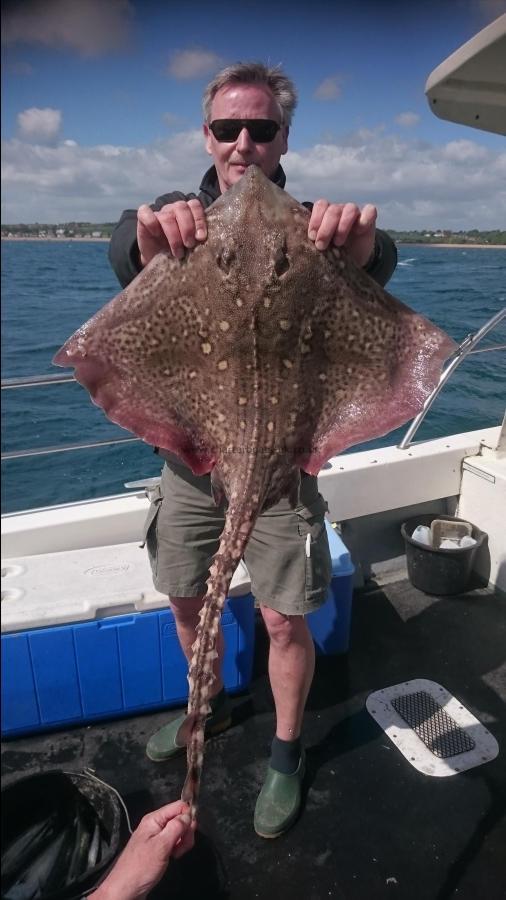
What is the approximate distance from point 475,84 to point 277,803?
3.31 meters

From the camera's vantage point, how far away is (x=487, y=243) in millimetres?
3307

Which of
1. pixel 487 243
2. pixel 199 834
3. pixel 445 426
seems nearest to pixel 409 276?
pixel 445 426

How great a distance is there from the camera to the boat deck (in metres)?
2.71

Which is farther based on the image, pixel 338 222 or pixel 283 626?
pixel 283 626

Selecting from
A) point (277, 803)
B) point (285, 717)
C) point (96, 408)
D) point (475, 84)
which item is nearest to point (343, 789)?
point (277, 803)

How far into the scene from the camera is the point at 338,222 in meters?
1.86

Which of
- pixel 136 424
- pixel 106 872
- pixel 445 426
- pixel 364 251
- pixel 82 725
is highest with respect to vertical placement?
pixel 364 251

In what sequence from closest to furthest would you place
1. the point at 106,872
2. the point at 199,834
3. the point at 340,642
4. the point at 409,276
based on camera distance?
the point at 106,872 < the point at 199,834 < the point at 340,642 < the point at 409,276

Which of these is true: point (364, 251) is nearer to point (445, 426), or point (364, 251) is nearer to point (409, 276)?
point (445, 426)

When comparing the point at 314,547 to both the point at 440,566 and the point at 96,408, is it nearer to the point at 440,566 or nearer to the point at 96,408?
the point at 440,566

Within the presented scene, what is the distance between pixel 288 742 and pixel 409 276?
2573 cm

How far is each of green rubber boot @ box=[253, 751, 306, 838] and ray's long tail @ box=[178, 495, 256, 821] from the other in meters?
1.41

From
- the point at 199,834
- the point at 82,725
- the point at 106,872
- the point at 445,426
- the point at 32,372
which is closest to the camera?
the point at 106,872

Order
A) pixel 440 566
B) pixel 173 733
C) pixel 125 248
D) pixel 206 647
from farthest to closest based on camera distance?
pixel 440 566 → pixel 173 733 → pixel 125 248 → pixel 206 647
